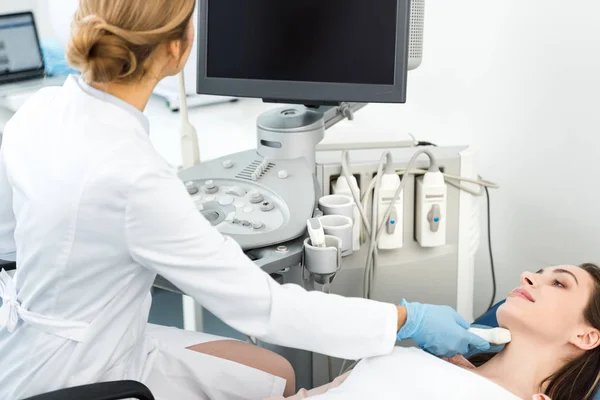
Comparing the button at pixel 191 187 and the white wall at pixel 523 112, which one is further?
the white wall at pixel 523 112

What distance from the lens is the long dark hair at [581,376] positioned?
145 cm

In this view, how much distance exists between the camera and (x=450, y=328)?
1.35 meters

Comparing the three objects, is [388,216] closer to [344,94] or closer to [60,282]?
[344,94]

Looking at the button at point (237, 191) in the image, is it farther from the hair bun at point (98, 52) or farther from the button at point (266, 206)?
the hair bun at point (98, 52)

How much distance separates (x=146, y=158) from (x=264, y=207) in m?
0.58

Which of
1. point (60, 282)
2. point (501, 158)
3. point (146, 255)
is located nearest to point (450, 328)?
point (146, 255)

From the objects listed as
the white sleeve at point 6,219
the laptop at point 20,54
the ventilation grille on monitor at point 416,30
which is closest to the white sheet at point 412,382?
the white sleeve at point 6,219

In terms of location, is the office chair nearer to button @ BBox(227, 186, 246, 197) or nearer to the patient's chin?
button @ BBox(227, 186, 246, 197)

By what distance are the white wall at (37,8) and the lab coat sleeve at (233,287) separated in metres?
2.60

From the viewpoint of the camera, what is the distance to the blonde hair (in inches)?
41.8

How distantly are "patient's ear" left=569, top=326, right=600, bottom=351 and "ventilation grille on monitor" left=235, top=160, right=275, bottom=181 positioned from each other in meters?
0.81

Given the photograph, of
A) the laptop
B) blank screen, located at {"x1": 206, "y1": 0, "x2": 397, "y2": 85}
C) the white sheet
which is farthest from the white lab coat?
the laptop

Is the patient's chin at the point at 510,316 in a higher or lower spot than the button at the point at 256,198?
lower

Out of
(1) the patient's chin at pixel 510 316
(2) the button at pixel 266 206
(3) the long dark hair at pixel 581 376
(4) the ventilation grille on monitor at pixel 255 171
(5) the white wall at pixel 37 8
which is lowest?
(3) the long dark hair at pixel 581 376
